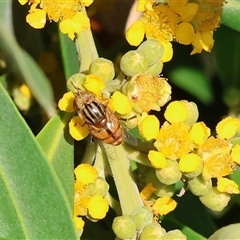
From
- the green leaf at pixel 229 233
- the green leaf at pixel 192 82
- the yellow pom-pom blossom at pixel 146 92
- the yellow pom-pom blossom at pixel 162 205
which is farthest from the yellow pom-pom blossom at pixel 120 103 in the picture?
the green leaf at pixel 192 82

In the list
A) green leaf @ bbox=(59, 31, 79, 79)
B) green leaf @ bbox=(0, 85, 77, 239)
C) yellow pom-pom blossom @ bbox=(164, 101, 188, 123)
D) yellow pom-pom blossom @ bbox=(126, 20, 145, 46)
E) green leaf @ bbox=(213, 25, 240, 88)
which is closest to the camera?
green leaf @ bbox=(0, 85, 77, 239)

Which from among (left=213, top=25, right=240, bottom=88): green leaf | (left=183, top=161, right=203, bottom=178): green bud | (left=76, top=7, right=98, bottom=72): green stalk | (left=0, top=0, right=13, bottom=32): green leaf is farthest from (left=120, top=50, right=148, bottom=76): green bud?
(left=213, top=25, right=240, bottom=88): green leaf

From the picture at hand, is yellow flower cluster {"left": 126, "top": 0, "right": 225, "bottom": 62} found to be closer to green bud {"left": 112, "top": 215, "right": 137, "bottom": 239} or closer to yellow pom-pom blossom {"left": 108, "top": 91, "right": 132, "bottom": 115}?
yellow pom-pom blossom {"left": 108, "top": 91, "right": 132, "bottom": 115}

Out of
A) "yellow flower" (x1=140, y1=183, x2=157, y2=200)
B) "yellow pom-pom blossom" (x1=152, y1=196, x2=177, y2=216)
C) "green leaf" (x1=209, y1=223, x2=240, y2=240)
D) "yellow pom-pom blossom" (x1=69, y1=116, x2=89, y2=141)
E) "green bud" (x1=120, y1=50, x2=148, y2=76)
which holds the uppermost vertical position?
"green bud" (x1=120, y1=50, x2=148, y2=76)

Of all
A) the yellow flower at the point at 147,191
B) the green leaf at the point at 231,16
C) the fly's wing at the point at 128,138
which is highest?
the green leaf at the point at 231,16

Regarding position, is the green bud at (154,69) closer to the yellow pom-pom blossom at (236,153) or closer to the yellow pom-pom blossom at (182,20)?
the yellow pom-pom blossom at (182,20)

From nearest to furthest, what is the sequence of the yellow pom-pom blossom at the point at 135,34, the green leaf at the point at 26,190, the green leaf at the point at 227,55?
the green leaf at the point at 26,190 < the yellow pom-pom blossom at the point at 135,34 < the green leaf at the point at 227,55

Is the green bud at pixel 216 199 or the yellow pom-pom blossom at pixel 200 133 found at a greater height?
the yellow pom-pom blossom at pixel 200 133
